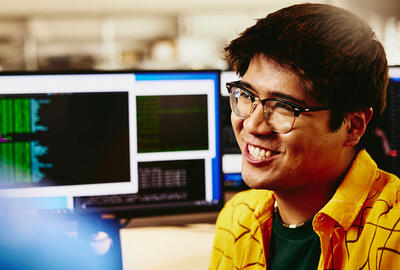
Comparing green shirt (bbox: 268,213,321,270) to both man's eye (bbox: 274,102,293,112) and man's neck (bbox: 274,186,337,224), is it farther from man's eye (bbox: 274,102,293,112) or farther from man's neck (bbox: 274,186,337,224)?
man's eye (bbox: 274,102,293,112)

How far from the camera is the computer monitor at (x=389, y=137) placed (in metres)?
1.41

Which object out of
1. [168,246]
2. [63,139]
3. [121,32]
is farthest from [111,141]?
[121,32]

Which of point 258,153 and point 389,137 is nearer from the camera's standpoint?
point 258,153

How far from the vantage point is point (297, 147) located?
85cm

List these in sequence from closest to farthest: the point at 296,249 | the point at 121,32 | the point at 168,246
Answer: the point at 296,249 < the point at 168,246 < the point at 121,32

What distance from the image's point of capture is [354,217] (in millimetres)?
832

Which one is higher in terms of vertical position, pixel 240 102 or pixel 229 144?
pixel 240 102

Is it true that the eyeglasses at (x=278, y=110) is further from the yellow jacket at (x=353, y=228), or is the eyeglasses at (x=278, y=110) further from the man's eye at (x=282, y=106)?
the yellow jacket at (x=353, y=228)

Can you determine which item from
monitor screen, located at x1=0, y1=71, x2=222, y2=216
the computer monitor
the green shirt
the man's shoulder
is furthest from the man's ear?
the computer monitor

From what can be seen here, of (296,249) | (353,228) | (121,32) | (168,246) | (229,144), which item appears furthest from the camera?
(121,32)

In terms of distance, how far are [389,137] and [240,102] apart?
2.47ft

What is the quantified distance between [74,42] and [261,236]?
5.65 metres

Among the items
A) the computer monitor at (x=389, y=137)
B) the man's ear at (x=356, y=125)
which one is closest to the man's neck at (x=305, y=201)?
the man's ear at (x=356, y=125)

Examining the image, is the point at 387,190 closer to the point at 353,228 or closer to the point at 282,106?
the point at 353,228
